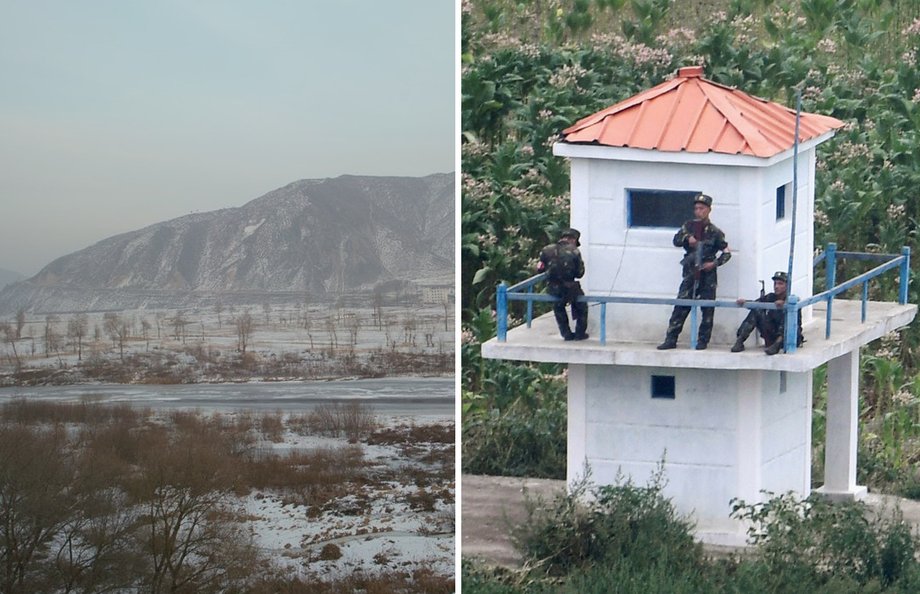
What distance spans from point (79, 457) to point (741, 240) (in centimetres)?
294

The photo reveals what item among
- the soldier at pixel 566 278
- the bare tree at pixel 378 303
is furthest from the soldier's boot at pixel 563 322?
the bare tree at pixel 378 303

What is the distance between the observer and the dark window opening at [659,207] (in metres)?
5.64

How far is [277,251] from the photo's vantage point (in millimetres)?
7410

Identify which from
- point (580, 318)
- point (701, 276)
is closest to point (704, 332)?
point (701, 276)

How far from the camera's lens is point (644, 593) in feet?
19.8

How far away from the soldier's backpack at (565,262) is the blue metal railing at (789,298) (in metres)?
0.08

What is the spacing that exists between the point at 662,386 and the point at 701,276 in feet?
1.37

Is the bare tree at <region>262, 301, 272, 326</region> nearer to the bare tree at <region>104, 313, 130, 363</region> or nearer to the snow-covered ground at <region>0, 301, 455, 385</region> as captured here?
the snow-covered ground at <region>0, 301, 455, 385</region>

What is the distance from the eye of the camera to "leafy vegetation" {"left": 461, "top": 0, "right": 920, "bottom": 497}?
634cm

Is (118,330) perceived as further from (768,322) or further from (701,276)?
(768,322)

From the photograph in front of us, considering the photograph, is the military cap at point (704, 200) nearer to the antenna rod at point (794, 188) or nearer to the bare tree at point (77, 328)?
the antenna rod at point (794, 188)

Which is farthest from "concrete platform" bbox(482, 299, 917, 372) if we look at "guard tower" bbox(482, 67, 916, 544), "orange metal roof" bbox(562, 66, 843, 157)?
"orange metal roof" bbox(562, 66, 843, 157)

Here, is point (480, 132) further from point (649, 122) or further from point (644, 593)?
point (644, 593)

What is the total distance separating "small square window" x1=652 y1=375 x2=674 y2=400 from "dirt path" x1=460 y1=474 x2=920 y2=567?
634mm
